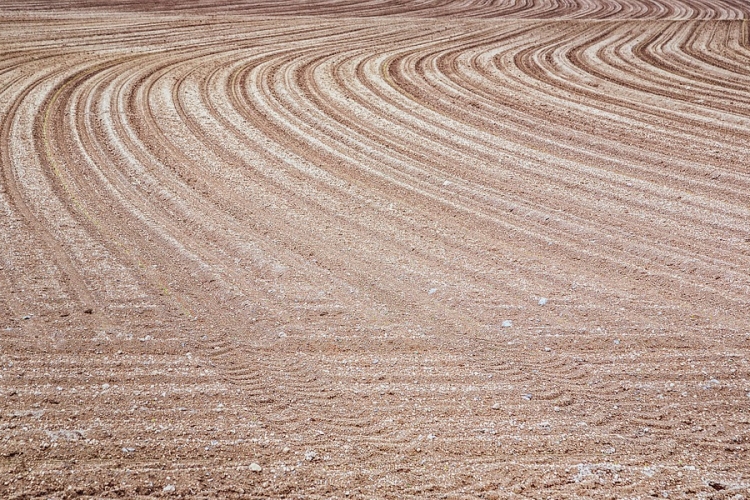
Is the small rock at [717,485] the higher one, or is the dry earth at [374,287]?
the dry earth at [374,287]

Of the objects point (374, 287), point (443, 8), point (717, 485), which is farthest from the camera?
point (443, 8)

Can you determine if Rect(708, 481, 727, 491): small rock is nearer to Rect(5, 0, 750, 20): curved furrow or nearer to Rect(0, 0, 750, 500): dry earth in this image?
Rect(0, 0, 750, 500): dry earth

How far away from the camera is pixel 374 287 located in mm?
6484

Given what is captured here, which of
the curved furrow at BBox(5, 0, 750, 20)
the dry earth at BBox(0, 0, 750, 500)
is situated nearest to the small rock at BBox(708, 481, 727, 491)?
the dry earth at BBox(0, 0, 750, 500)

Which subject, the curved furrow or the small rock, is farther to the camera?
the curved furrow

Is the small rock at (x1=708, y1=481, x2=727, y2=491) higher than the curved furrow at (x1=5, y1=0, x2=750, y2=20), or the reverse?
the curved furrow at (x1=5, y1=0, x2=750, y2=20)

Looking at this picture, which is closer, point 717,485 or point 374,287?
point 717,485

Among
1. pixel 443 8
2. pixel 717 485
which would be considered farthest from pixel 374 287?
pixel 443 8

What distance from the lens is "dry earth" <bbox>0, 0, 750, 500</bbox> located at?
14.5 feet

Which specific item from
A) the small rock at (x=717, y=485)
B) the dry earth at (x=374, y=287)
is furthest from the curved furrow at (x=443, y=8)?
the small rock at (x=717, y=485)

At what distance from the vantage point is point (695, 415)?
478 centimetres

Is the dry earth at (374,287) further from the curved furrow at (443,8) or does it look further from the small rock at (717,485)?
the curved furrow at (443,8)

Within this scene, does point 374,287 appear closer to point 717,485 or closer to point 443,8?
point 717,485

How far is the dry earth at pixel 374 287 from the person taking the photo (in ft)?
14.5
